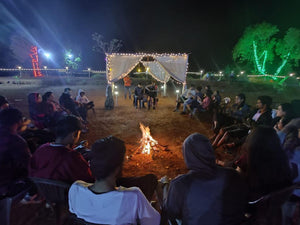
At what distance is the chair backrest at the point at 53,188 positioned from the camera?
1.98 m

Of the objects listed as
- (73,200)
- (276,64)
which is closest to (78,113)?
(73,200)

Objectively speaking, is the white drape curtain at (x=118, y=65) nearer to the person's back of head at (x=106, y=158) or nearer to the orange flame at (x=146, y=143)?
the orange flame at (x=146, y=143)

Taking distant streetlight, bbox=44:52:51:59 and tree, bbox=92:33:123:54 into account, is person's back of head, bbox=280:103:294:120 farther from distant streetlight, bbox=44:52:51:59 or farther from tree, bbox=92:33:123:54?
tree, bbox=92:33:123:54

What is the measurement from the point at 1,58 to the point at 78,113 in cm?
3151

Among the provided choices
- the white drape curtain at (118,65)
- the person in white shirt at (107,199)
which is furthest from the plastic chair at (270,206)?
the white drape curtain at (118,65)

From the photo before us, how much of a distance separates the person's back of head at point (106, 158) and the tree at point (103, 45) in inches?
1549

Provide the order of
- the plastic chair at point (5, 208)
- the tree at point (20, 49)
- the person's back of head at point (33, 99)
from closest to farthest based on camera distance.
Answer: the plastic chair at point (5, 208) < the person's back of head at point (33, 99) < the tree at point (20, 49)

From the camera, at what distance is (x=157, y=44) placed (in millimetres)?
39875

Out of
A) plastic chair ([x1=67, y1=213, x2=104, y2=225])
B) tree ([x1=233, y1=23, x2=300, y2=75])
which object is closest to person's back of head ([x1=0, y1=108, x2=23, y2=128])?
plastic chair ([x1=67, y1=213, x2=104, y2=225])

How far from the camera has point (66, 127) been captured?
7.63ft

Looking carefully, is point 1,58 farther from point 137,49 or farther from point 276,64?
point 276,64

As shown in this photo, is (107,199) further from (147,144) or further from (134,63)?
(134,63)

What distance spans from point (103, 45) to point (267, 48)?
99.5 ft

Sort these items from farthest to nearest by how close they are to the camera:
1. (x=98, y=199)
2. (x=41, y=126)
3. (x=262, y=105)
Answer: (x=41, y=126), (x=262, y=105), (x=98, y=199)
